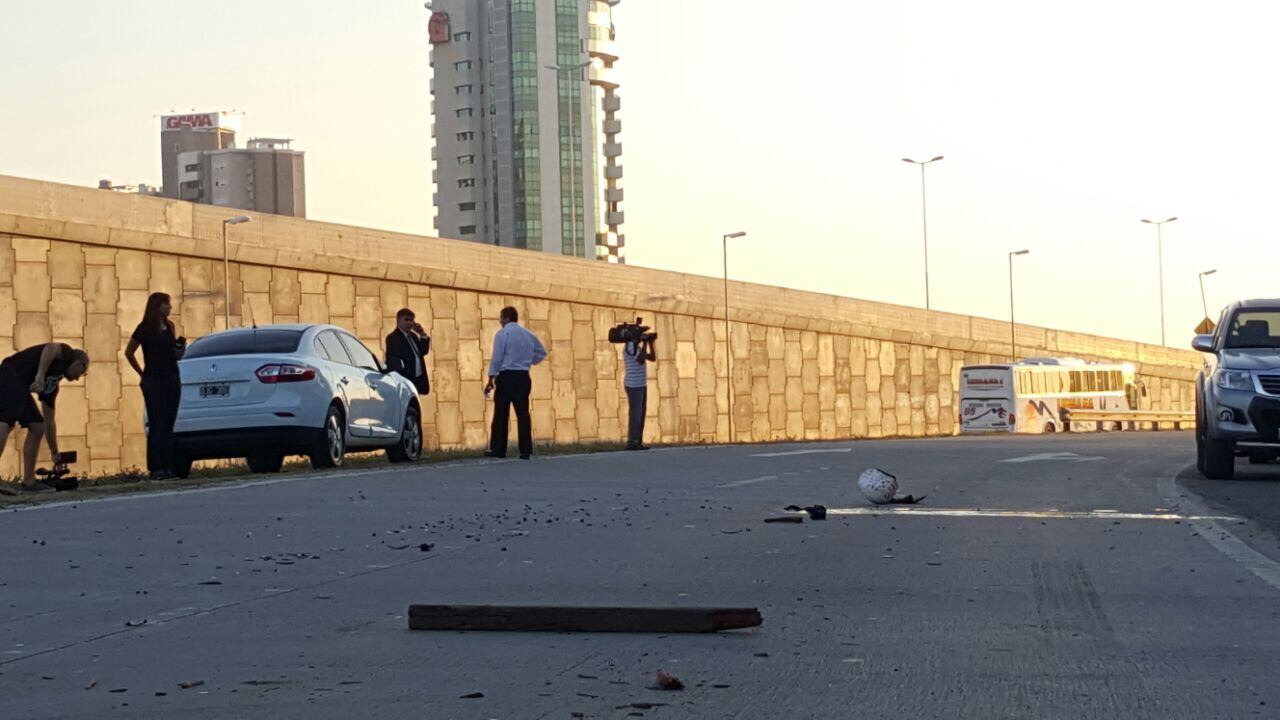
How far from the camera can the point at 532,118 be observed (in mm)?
148875

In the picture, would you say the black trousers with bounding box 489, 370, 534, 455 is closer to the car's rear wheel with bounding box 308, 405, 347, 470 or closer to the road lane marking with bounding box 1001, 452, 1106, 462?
the car's rear wheel with bounding box 308, 405, 347, 470

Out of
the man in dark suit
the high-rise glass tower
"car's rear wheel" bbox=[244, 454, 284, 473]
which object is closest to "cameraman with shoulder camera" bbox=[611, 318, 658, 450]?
the man in dark suit

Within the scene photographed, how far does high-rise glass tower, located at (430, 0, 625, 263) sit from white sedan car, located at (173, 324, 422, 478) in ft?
427

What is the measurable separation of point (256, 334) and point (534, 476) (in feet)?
12.0

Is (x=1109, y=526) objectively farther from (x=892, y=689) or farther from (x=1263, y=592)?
(x=892, y=689)

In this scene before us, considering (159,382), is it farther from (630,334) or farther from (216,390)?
(630,334)

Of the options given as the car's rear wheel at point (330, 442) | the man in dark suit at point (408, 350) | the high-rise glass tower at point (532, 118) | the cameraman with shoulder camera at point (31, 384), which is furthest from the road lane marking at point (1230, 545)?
the high-rise glass tower at point (532, 118)

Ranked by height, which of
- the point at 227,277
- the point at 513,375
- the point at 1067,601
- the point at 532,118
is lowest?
the point at 1067,601

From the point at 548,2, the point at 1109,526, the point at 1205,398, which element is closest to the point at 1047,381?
the point at 1205,398

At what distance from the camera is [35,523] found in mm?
11086

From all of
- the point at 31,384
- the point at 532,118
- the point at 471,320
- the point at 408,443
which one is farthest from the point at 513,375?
the point at 532,118

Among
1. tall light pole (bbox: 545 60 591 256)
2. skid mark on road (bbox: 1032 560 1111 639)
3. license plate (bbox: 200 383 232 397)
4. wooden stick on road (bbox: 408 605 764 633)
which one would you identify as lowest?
skid mark on road (bbox: 1032 560 1111 639)

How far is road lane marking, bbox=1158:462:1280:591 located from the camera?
8508 millimetres

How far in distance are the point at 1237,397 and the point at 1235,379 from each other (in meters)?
0.25
